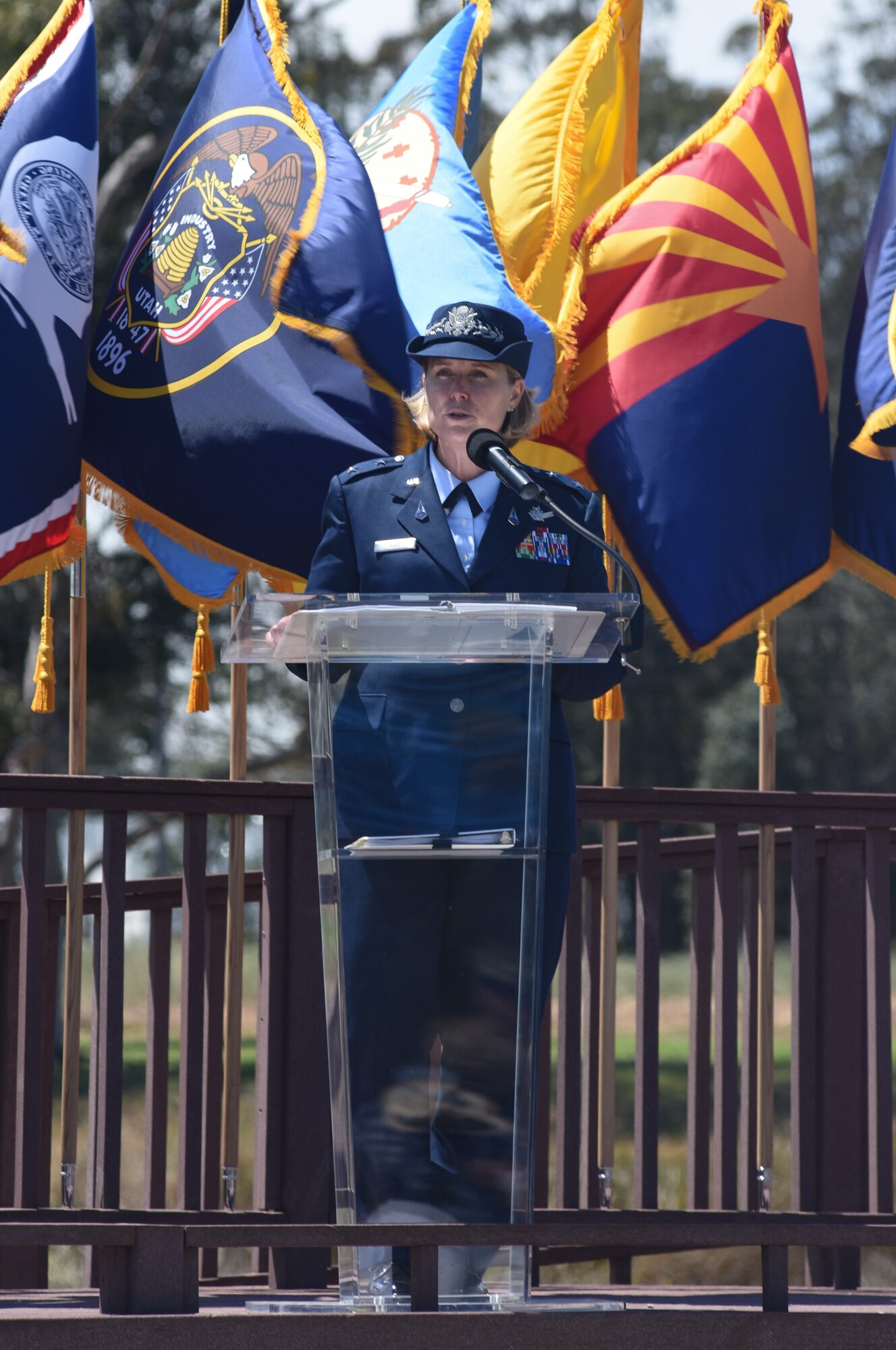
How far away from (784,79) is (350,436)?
1.29 m

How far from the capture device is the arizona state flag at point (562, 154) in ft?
11.8

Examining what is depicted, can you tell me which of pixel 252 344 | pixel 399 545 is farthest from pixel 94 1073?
pixel 252 344

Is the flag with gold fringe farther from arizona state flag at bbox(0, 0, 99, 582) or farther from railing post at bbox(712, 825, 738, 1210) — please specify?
arizona state flag at bbox(0, 0, 99, 582)

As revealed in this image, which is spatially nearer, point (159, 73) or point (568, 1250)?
point (568, 1250)

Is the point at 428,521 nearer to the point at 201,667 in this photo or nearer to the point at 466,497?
the point at 466,497

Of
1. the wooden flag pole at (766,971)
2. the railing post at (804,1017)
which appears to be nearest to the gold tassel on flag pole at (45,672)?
the wooden flag pole at (766,971)

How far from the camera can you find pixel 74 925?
11.0 feet

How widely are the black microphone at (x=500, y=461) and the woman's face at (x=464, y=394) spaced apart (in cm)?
13

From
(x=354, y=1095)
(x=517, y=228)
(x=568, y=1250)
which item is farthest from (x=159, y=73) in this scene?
(x=354, y=1095)

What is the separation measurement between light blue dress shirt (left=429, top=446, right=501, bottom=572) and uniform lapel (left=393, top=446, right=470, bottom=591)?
11 millimetres

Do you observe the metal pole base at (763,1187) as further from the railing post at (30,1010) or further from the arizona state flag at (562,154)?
the arizona state flag at (562,154)

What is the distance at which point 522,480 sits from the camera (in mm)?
2232

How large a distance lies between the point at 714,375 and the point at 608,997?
1253mm

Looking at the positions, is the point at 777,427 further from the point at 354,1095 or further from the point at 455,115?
the point at 354,1095
